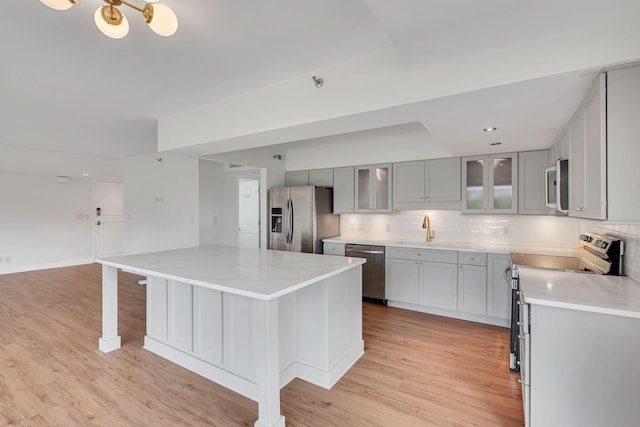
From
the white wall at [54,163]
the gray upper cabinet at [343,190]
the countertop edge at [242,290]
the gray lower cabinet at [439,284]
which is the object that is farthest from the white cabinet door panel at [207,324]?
Answer: the white wall at [54,163]

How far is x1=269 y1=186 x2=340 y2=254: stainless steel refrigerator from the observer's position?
4418 mm

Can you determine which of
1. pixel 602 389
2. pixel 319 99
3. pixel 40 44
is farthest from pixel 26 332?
pixel 602 389

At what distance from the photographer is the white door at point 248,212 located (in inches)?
262

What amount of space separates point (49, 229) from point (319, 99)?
7153 mm

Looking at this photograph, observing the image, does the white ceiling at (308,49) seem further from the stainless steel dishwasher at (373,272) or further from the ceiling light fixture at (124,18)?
the stainless steel dishwasher at (373,272)

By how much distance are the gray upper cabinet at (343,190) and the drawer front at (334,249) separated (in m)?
0.59

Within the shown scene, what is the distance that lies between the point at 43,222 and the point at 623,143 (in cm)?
878

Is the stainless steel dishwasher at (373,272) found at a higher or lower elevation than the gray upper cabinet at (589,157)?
lower

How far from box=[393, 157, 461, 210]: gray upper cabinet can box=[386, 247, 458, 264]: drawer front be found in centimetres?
62

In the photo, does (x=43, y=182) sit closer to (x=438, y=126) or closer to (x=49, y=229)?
(x=49, y=229)

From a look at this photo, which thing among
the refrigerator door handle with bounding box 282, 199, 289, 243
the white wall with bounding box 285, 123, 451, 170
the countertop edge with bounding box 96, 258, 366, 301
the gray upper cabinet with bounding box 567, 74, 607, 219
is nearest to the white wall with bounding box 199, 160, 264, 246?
the white wall with bounding box 285, 123, 451, 170

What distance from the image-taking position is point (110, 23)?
1.53 meters

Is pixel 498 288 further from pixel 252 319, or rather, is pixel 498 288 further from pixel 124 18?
A: pixel 124 18

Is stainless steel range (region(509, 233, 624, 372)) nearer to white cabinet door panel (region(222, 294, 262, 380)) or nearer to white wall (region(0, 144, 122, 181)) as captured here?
white cabinet door panel (region(222, 294, 262, 380))
